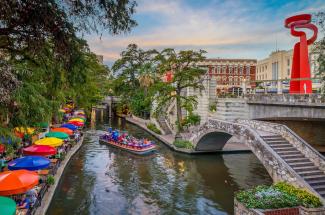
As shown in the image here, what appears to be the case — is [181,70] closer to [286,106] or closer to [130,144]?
[130,144]

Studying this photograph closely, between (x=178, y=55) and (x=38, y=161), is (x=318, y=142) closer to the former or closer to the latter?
(x=178, y=55)

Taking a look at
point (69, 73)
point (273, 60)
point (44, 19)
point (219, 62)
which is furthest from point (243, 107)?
point (219, 62)

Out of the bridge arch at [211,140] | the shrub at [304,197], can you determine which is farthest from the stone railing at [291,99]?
the shrub at [304,197]

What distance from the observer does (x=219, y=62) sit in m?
87.8

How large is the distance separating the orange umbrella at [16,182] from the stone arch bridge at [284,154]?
13.3 metres

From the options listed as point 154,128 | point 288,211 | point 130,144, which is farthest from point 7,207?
point 154,128

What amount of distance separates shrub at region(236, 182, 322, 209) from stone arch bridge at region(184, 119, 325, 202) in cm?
62

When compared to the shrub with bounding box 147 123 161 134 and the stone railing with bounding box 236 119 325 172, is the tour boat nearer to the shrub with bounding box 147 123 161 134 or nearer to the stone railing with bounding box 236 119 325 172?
the shrub with bounding box 147 123 161 134

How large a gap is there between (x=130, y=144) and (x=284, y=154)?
720 inches

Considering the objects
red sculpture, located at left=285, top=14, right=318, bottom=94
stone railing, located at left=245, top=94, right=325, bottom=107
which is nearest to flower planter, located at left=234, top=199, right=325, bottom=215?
stone railing, located at left=245, top=94, right=325, bottom=107

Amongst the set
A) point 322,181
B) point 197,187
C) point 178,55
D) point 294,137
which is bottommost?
point 197,187

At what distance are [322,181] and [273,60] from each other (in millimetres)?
62676

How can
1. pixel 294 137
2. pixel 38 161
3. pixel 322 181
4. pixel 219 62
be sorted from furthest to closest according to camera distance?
pixel 219 62 < pixel 294 137 < pixel 38 161 < pixel 322 181

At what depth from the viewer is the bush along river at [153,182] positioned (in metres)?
18.1
